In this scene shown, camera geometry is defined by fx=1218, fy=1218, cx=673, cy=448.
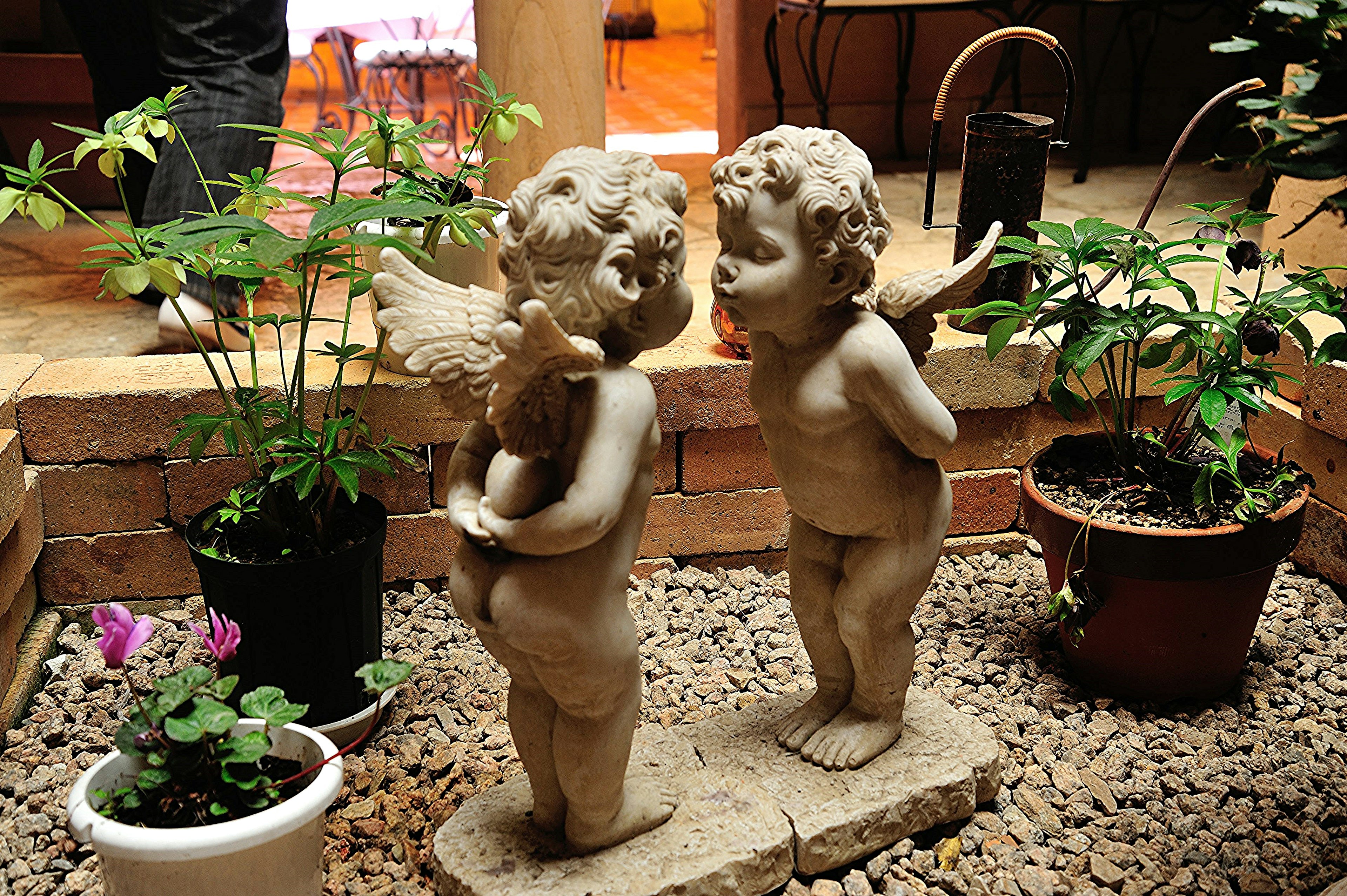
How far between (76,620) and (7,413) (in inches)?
21.3

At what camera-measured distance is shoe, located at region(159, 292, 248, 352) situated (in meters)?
3.20

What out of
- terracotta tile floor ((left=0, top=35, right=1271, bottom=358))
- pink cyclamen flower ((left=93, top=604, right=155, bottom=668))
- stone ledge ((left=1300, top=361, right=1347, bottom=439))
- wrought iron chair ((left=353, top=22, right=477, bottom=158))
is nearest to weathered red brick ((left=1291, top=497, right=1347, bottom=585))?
stone ledge ((left=1300, top=361, right=1347, bottom=439))

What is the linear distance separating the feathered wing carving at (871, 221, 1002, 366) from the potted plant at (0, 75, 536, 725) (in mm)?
796

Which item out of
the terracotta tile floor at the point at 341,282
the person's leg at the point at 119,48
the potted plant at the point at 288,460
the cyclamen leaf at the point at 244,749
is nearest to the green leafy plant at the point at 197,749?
the cyclamen leaf at the point at 244,749

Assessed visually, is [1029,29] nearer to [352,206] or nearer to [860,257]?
Answer: [860,257]

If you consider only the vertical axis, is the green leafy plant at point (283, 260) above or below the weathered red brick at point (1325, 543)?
above

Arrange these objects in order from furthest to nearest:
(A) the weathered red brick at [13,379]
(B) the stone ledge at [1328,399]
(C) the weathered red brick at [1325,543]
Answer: (C) the weathered red brick at [1325,543] → (B) the stone ledge at [1328,399] → (A) the weathered red brick at [13,379]

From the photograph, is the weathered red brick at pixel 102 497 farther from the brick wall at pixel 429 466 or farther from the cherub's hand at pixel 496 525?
the cherub's hand at pixel 496 525

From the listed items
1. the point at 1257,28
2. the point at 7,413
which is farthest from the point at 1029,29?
the point at 7,413

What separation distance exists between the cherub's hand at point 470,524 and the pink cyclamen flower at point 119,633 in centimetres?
42

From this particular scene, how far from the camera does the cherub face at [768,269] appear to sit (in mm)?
1772

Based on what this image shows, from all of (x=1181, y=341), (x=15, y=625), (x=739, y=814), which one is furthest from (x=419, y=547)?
(x=1181, y=341)

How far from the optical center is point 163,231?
2229mm

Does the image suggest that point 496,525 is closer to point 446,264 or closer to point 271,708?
point 271,708
